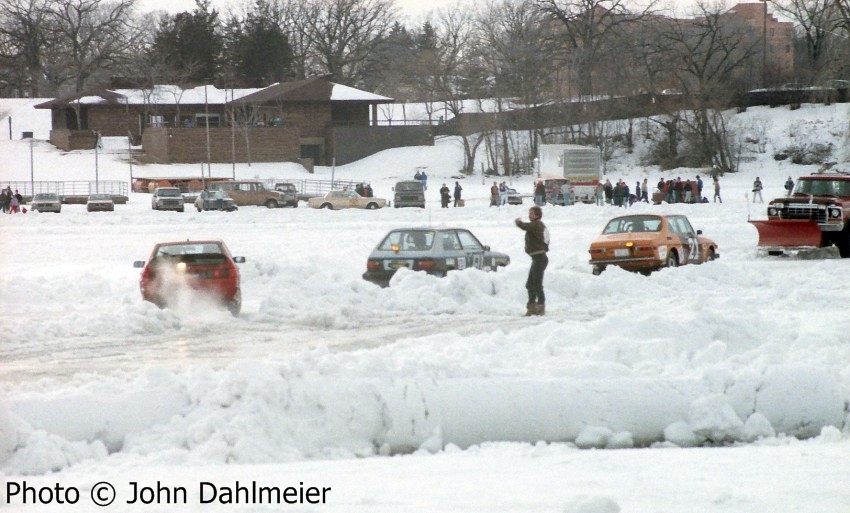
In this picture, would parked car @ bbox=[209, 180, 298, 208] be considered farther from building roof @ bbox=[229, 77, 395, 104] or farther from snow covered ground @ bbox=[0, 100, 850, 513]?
snow covered ground @ bbox=[0, 100, 850, 513]

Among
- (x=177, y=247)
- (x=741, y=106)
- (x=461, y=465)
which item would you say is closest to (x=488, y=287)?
(x=177, y=247)

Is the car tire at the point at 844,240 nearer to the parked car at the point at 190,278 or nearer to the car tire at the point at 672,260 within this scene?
the car tire at the point at 672,260

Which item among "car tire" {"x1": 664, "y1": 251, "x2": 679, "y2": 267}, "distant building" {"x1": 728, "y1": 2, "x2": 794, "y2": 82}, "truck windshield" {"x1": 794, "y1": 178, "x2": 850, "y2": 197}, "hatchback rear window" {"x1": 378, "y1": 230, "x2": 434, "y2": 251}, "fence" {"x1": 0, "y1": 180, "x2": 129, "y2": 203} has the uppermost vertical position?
"distant building" {"x1": 728, "y1": 2, "x2": 794, "y2": 82}

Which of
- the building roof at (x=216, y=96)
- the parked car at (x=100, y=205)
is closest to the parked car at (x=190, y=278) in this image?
the parked car at (x=100, y=205)

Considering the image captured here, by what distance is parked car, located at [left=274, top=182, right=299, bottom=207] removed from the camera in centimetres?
6278

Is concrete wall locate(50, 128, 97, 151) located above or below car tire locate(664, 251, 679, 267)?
above

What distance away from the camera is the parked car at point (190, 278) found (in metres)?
17.9

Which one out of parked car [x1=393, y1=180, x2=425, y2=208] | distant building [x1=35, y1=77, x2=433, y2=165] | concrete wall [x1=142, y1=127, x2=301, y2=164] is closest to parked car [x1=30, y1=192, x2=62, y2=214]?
parked car [x1=393, y1=180, x2=425, y2=208]

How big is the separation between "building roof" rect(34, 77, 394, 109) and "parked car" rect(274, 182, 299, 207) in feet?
89.3

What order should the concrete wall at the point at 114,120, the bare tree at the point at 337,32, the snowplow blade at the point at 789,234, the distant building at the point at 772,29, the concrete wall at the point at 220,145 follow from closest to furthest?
the snowplow blade at the point at 789,234
the concrete wall at the point at 220,145
the concrete wall at the point at 114,120
the bare tree at the point at 337,32
the distant building at the point at 772,29

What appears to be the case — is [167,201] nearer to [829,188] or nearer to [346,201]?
[346,201]

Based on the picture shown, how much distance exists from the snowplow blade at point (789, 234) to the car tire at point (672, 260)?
4950 millimetres

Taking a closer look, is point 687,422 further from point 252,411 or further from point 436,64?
point 436,64

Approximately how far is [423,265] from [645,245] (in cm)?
549
